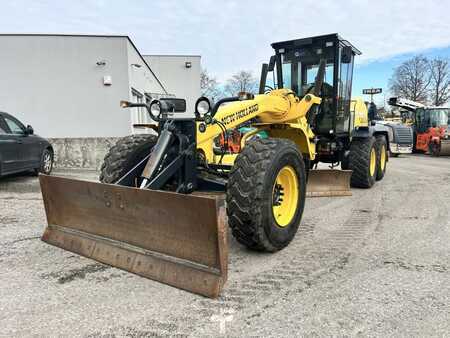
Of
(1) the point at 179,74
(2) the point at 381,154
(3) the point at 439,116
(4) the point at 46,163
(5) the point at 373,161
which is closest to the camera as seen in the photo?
(5) the point at 373,161

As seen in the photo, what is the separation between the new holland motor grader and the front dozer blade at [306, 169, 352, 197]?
1.27m

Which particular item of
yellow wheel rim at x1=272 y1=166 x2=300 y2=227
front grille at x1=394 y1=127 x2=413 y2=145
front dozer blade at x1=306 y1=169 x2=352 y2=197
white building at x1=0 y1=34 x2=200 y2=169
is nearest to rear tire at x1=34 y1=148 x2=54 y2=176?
white building at x1=0 y1=34 x2=200 y2=169

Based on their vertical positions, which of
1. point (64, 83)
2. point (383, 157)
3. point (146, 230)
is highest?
point (64, 83)

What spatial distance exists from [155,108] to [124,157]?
0.74 metres

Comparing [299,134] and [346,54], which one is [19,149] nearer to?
[299,134]

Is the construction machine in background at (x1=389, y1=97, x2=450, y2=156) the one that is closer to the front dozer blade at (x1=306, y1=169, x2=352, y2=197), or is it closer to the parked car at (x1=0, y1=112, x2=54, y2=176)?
the front dozer blade at (x1=306, y1=169, x2=352, y2=197)

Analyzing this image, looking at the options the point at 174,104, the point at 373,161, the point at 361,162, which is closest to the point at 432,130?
the point at 373,161

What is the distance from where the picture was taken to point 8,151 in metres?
7.59

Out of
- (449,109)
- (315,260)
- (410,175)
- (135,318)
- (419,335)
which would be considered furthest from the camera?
(449,109)

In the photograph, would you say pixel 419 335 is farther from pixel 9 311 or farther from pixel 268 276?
pixel 9 311

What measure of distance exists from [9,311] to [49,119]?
10638mm

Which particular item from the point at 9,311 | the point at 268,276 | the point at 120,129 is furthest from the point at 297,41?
the point at 120,129

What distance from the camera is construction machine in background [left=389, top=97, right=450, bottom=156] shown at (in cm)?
1706

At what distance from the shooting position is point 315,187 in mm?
6809
